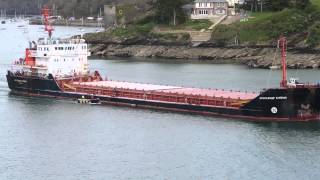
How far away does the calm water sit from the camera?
3638 cm

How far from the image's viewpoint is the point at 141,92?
5428 centimetres

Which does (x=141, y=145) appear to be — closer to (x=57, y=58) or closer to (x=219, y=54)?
(x=57, y=58)

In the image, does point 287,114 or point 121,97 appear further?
point 121,97

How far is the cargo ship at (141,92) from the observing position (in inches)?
1865

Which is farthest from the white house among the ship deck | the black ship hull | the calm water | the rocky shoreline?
the black ship hull

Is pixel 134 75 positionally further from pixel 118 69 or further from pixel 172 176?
pixel 172 176

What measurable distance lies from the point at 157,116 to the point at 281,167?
48.1 ft

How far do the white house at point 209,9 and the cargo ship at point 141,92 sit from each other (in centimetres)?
4532

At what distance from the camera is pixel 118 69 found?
81.8 m

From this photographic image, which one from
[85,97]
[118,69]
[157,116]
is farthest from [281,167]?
[118,69]

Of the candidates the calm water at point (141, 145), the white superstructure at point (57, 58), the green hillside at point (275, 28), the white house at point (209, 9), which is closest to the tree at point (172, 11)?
the white house at point (209, 9)

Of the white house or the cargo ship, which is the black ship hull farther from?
the white house

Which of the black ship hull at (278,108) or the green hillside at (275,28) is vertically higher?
the green hillside at (275,28)

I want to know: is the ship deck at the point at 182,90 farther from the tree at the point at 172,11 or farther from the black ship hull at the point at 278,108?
the tree at the point at 172,11
